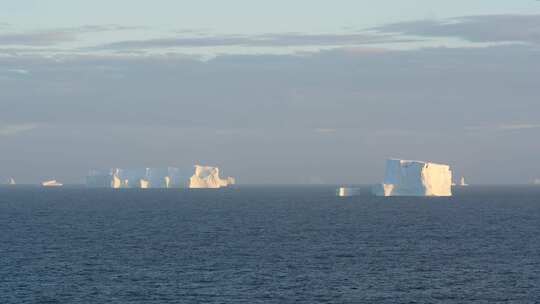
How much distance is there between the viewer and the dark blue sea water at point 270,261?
57531 mm

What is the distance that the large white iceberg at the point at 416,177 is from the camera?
181 m

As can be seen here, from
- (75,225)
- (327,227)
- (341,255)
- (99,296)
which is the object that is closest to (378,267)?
(341,255)

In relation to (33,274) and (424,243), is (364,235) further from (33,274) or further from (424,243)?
(33,274)

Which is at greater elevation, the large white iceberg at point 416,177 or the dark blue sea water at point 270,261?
the large white iceberg at point 416,177

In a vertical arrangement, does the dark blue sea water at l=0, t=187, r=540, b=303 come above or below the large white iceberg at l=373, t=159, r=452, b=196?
below

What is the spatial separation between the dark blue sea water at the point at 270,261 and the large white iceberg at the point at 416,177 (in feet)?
185

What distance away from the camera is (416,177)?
185 meters

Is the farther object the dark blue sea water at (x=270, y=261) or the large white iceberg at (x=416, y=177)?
the large white iceberg at (x=416, y=177)

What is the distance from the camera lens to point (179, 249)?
8312cm

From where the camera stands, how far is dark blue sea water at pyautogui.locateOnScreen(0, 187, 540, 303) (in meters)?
57.5

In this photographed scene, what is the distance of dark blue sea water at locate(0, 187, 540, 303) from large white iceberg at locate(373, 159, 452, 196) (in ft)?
185

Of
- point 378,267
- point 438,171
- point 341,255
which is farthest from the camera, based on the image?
point 438,171

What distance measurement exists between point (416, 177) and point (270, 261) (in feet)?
378

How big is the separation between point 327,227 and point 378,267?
140 feet
